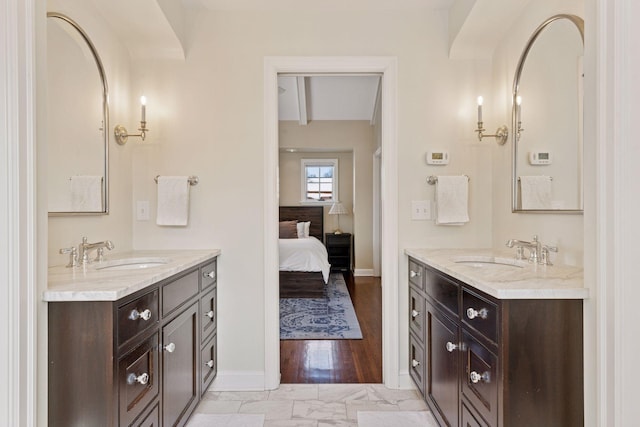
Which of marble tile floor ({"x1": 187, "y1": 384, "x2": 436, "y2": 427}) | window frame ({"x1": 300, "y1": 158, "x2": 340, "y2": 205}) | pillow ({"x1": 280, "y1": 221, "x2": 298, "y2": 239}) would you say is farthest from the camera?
window frame ({"x1": 300, "y1": 158, "x2": 340, "y2": 205})

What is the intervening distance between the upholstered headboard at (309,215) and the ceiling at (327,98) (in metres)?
1.60

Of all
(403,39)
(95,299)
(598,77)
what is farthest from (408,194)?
(95,299)

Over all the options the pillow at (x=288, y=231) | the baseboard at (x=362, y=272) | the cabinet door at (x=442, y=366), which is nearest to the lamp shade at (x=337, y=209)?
the pillow at (x=288, y=231)

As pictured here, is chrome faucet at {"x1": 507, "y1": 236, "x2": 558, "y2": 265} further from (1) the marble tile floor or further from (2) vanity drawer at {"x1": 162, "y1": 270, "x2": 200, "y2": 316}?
(2) vanity drawer at {"x1": 162, "y1": 270, "x2": 200, "y2": 316}

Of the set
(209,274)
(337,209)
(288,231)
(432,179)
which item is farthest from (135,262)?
(337,209)

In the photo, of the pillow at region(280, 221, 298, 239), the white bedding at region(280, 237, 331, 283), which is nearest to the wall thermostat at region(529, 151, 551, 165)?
the white bedding at region(280, 237, 331, 283)

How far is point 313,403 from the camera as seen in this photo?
94.3 inches

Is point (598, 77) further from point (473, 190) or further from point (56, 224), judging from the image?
point (56, 224)

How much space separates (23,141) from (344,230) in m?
6.44

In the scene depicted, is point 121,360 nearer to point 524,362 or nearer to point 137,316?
point 137,316

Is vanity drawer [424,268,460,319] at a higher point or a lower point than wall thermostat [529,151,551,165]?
lower

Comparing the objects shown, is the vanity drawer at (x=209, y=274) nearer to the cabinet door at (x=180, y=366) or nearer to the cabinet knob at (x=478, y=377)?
the cabinet door at (x=180, y=366)

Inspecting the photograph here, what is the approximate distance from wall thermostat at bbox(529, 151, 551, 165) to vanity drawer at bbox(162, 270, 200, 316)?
1943 millimetres

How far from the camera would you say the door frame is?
2582 mm
